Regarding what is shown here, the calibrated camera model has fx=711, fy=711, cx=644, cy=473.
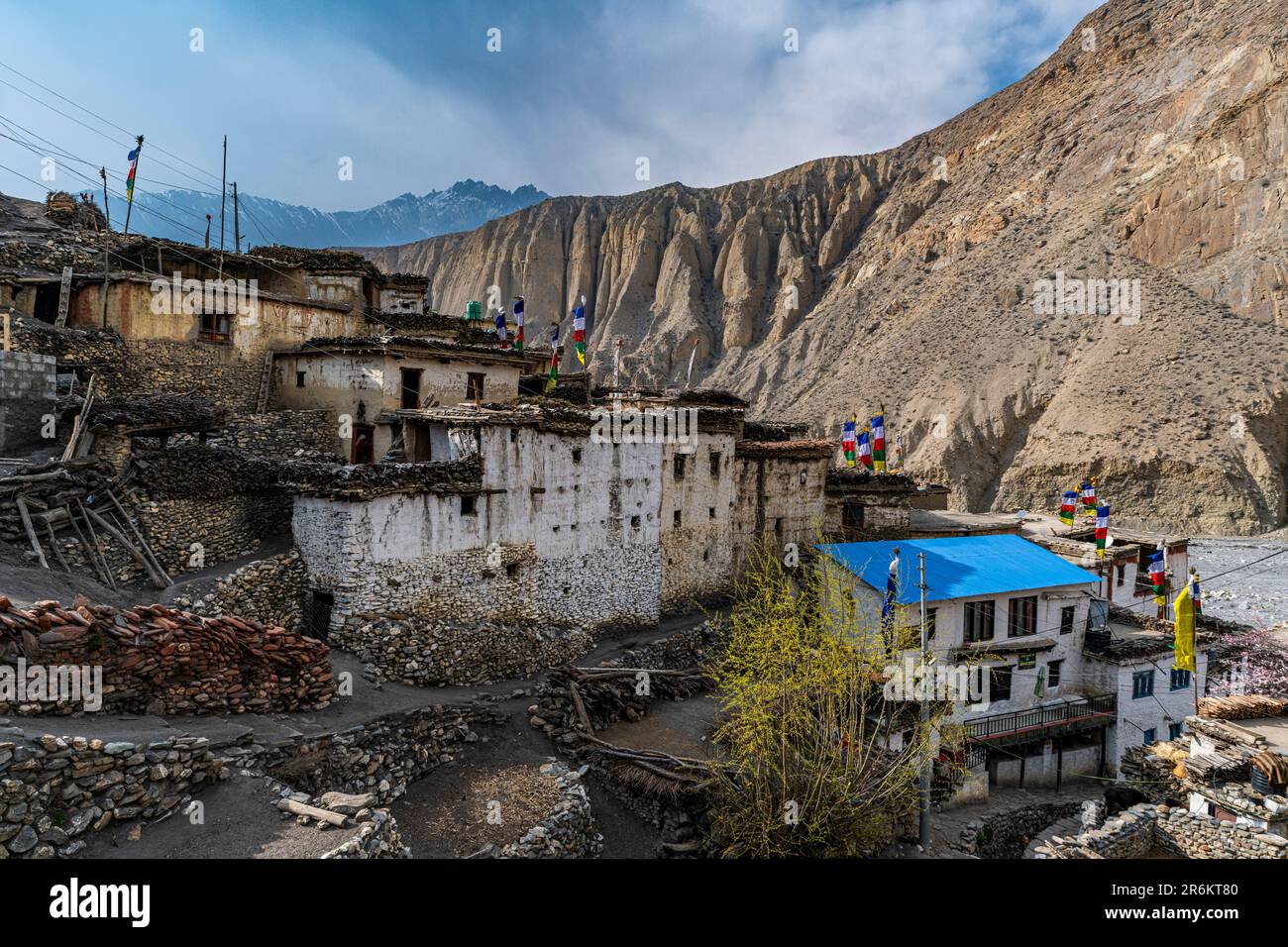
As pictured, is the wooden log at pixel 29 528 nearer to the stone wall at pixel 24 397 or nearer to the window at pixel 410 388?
the stone wall at pixel 24 397

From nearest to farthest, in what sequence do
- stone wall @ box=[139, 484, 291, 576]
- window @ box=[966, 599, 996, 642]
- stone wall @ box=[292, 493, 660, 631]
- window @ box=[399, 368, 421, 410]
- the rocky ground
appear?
stone wall @ box=[292, 493, 660, 631], stone wall @ box=[139, 484, 291, 576], window @ box=[966, 599, 996, 642], window @ box=[399, 368, 421, 410], the rocky ground

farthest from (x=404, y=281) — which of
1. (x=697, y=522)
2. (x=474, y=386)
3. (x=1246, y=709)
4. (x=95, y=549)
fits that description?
(x=1246, y=709)

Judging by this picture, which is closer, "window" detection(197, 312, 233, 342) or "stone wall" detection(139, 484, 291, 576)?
"stone wall" detection(139, 484, 291, 576)

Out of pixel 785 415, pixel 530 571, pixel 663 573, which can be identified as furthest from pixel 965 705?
pixel 785 415

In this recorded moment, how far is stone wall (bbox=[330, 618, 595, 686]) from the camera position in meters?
16.8

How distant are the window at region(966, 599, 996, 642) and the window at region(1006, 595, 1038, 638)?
29.6 inches

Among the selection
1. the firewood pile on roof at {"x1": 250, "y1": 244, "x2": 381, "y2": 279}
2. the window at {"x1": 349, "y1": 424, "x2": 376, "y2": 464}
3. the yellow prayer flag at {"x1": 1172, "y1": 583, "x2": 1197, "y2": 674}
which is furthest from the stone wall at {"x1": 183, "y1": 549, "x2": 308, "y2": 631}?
the yellow prayer flag at {"x1": 1172, "y1": 583, "x2": 1197, "y2": 674}

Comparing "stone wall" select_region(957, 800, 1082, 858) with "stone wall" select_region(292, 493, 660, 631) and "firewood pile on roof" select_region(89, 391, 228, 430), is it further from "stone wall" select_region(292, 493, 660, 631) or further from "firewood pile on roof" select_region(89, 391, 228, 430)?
"firewood pile on roof" select_region(89, 391, 228, 430)

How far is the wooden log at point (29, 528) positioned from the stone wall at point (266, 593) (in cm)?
301

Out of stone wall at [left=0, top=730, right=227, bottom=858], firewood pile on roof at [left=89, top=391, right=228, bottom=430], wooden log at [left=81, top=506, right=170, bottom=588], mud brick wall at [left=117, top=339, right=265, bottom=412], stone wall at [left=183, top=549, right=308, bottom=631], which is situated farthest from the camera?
mud brick wall at [left=117, top=339, right=265, bottom=412]

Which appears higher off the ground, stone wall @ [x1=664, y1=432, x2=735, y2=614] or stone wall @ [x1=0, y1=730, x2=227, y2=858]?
stone wall @ [x1=664, y1=432, x2=735, y2=614]

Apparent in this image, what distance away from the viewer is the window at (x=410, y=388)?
82.1 ft

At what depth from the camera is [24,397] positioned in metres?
18.9

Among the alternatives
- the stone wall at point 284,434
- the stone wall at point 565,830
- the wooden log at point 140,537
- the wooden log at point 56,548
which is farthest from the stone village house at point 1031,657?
the wooden log at point 56,548
